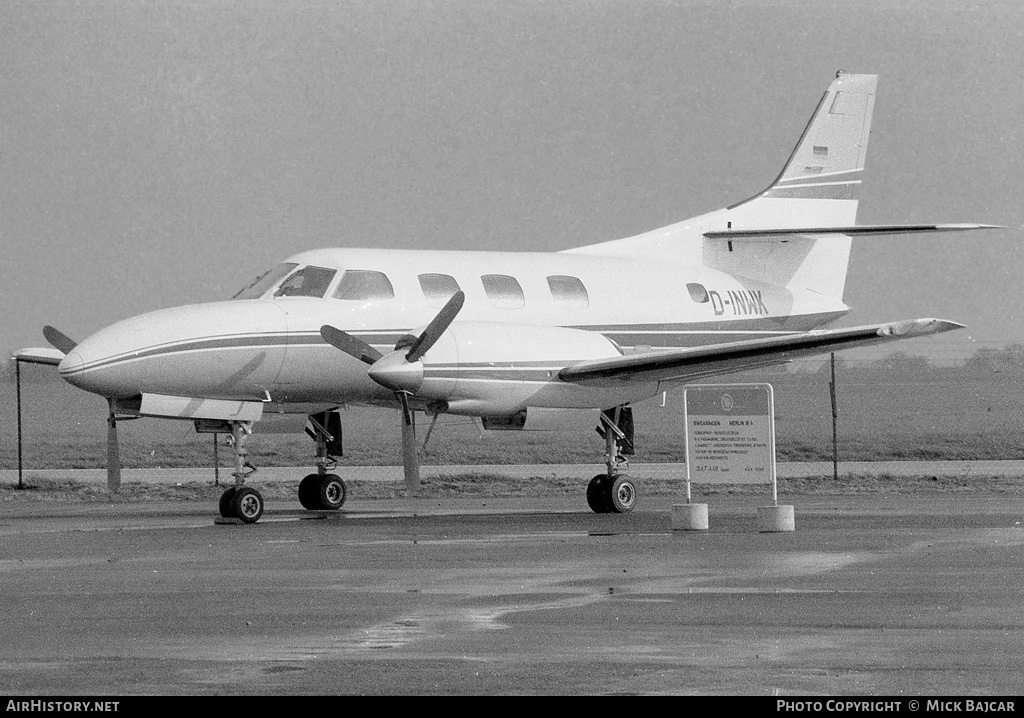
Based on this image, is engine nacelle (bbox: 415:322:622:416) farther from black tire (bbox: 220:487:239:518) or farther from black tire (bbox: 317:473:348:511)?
black tire (bbox: 317:473:348:511)

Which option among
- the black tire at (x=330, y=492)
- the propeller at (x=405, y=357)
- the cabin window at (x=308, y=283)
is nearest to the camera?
the propeller at (x=405, y=357)

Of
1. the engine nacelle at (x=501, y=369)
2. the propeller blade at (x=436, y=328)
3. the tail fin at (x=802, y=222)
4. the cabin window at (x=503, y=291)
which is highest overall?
the tail fin at (x=802, y=222)

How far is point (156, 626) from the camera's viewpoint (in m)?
10.0

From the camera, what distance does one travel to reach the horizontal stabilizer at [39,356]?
22.7 meters

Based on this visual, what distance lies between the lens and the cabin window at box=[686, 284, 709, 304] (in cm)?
2481

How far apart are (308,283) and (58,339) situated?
155 inches

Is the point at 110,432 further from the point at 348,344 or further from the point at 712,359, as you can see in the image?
the point at 712,359

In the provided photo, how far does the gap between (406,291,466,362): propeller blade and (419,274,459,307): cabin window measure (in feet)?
5.03

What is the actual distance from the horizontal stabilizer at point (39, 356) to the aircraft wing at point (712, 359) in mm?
7982

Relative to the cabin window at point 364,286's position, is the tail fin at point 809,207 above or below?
above

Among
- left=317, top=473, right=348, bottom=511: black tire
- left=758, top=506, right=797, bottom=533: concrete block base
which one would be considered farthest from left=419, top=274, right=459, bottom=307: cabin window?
left=758, top=506, right=797, bottom=533: concrete block base

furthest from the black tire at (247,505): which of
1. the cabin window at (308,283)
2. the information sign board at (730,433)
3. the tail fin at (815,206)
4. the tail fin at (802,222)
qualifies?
the tail fin at (815,206)

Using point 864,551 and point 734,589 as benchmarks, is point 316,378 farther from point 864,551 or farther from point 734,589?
point 734,589

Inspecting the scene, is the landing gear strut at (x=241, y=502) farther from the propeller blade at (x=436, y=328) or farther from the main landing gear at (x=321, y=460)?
the propeller blade at (x=436, y=328)
